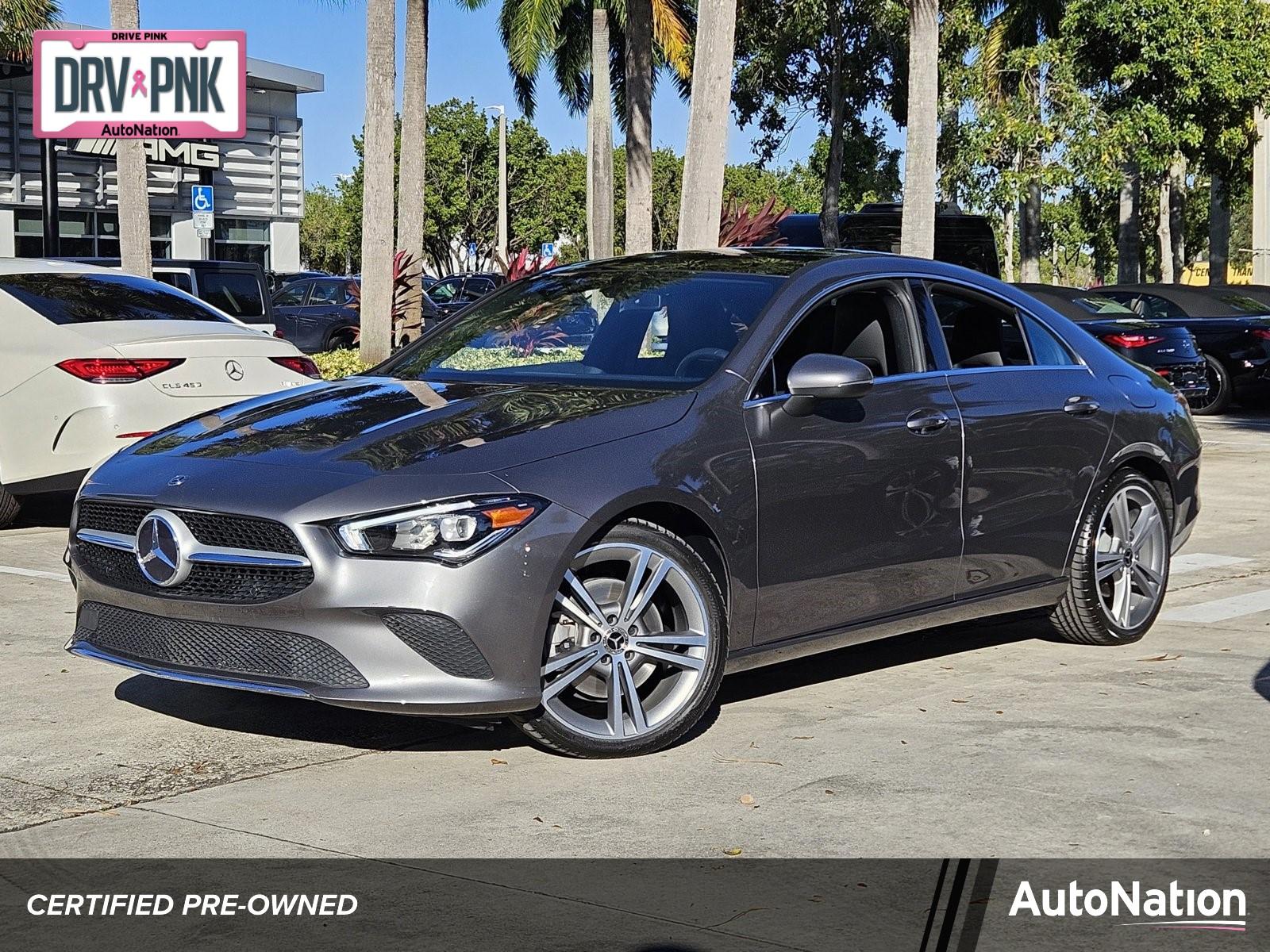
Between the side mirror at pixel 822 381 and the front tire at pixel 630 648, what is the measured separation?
0.70m

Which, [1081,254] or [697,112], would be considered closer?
[697,112]

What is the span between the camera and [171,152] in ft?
122

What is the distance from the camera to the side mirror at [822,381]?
5699 millimetres

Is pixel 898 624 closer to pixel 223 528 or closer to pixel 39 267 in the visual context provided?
pixel 223 528

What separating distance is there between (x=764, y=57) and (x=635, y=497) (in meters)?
36.9

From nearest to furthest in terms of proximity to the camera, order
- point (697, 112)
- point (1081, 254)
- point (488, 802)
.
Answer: point (488, 802)
point (697, 112)
point (1081, 254)

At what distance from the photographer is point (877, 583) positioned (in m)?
6.00

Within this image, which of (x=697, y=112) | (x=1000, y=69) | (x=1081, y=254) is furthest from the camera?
(x=1081, y=254)

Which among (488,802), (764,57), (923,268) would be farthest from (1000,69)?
(488,802)

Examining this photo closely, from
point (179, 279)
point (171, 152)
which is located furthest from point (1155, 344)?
point (171, 152)

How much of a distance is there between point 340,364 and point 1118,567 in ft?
49.4

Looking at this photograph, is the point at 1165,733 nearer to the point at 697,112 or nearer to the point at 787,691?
the point at 787,691

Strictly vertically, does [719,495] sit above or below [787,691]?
above

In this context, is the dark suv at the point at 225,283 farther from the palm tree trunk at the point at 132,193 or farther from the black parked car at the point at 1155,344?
the black parked car at the point at 1155,344
